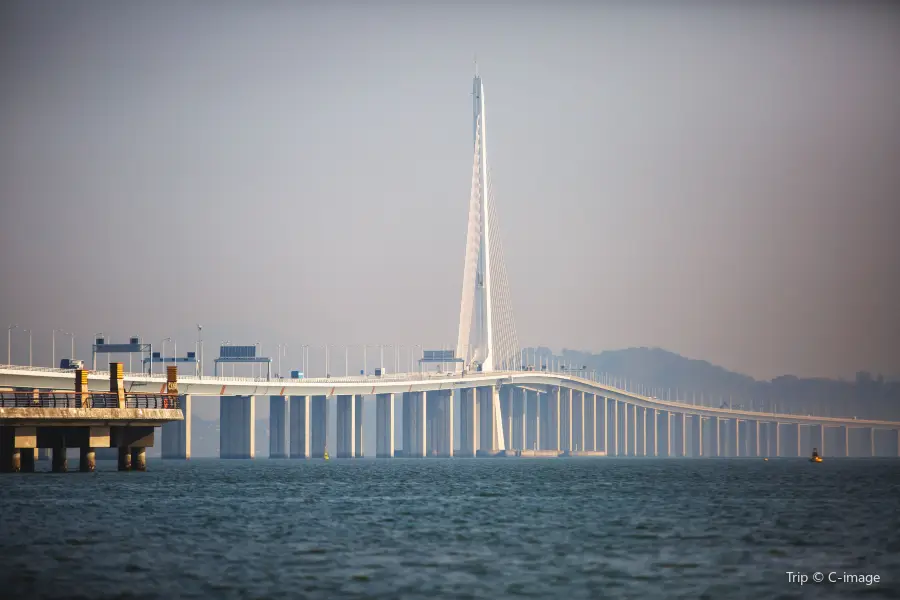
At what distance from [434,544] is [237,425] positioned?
482 feet

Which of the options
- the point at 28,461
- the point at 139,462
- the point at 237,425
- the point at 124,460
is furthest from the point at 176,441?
the point at 28,461

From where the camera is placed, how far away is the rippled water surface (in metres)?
34.7

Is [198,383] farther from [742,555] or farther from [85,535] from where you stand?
[742,555]

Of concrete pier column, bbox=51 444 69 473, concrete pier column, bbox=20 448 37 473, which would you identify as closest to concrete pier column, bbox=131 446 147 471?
concrete pier column, bbox=51 444 69 473

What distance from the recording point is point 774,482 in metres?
99.0

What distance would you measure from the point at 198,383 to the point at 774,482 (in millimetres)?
84540

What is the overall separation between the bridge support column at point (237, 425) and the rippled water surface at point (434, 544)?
11082 cm

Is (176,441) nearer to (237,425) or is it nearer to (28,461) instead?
(237,425)

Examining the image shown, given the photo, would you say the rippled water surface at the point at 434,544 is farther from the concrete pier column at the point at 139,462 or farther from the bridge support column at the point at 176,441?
the bridge support column at the point at 176,441

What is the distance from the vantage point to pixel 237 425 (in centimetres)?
18925

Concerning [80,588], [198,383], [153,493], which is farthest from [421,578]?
[198,383]

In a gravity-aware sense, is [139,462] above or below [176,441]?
above

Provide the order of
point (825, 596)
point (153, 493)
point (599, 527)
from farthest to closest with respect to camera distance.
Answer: point (153, 493) < point (599, 527) < point (825, 596)

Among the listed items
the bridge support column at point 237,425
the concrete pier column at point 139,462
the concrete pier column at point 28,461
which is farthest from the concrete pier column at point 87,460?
the bridge support column at point 237,425
